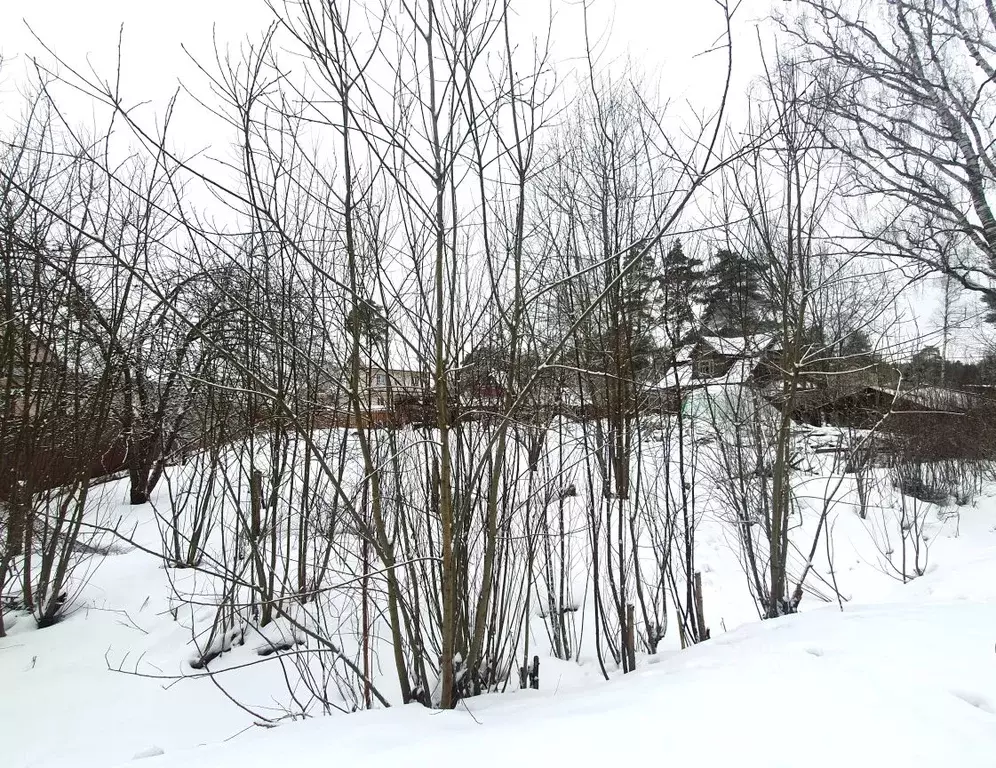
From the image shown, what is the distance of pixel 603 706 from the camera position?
1953mm

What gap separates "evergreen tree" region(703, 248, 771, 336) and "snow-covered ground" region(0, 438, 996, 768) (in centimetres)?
343

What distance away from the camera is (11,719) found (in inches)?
125

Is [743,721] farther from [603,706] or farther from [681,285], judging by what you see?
[681,285]

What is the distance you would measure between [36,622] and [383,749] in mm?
4735

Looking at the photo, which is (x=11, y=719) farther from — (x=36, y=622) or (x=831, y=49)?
(x=831, y=49)

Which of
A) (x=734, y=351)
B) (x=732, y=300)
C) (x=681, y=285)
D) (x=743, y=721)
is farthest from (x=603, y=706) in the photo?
(x=732, y=300)

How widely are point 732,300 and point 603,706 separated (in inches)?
247

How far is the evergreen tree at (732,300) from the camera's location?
6.16 metres

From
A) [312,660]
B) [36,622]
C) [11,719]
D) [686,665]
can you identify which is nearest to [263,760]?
[686,665]

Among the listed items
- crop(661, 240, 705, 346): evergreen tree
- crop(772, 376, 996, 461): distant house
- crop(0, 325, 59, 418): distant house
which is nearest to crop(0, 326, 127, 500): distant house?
crop(0, 325, 59, 418): distant house

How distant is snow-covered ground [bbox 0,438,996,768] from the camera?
1511 millimetres

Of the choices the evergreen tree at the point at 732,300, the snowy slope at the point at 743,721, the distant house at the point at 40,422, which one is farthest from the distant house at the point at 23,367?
the evergreen tree at the point at 732,300

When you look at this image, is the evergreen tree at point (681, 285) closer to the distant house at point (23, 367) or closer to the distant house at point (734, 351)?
the distant house at point (734, 351)

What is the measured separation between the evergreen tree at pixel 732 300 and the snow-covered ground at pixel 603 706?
3.43m
